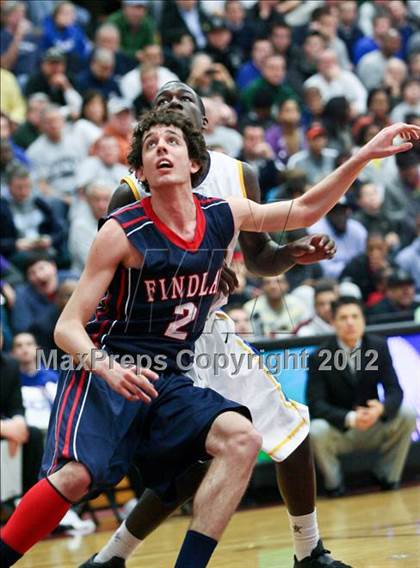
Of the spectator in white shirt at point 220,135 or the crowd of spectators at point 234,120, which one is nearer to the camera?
the crowd of spectators at point 234,120

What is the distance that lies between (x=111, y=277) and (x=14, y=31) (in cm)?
943

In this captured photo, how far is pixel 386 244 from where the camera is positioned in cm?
1192

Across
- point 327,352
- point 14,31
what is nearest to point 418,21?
point 14,31

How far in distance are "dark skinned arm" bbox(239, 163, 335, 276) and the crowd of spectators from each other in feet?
4.80

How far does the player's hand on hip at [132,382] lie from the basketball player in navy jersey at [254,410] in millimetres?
964

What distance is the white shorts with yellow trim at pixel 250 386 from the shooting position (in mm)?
5641

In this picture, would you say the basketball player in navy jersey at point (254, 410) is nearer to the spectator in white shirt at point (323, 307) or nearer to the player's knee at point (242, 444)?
the player's knee at point (242, 444)

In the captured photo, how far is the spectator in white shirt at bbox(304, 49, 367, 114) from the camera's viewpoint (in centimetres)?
1535

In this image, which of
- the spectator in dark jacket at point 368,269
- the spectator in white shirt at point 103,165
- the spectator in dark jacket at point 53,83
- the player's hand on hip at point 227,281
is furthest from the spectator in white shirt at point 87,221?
the player's hand on hip at point 227,281

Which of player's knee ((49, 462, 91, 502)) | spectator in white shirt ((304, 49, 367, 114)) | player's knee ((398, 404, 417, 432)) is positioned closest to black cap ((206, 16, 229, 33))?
spectator in white shirt ((304, 49, 367, 114))

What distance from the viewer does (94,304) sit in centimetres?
486

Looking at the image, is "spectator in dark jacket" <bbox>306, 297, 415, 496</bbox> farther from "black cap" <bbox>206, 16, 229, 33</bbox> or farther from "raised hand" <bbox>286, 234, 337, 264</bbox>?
"black cap" <bbox>206, 16, 229, 33</bbox>

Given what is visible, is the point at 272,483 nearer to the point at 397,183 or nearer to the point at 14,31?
the point at 397,183

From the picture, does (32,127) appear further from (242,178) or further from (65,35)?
(242,178)
